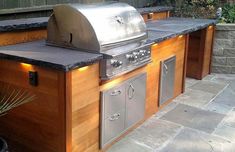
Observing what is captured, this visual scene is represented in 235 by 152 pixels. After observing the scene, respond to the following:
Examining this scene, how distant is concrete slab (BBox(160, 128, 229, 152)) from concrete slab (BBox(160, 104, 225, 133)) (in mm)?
164

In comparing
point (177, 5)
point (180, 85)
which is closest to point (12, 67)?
point (180, 85)

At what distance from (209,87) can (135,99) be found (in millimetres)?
2149

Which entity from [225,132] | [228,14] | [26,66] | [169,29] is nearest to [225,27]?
[228,14]

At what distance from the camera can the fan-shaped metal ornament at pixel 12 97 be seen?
2.56 meters

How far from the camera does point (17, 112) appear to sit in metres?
2.70

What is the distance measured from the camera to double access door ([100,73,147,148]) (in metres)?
2.78

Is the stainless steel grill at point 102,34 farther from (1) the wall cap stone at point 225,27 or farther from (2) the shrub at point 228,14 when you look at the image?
(2) the shrub at point 228,14

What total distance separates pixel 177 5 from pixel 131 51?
11.9 feet

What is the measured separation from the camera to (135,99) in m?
3.20

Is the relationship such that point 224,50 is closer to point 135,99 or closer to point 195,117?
point 195,117

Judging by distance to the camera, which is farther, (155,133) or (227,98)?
(227,98)

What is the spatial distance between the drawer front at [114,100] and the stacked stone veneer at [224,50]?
3.19 meters

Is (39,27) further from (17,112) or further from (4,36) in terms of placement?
(17,112)

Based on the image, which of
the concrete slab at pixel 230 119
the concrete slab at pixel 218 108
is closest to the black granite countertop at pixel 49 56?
the concrete slab at pixel 230 119
